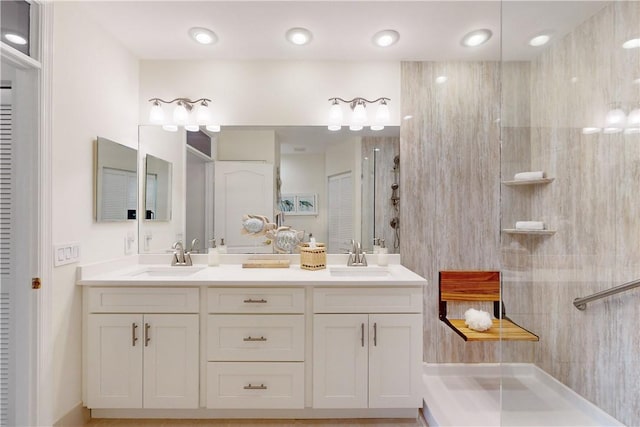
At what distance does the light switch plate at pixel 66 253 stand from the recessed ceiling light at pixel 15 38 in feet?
3.23

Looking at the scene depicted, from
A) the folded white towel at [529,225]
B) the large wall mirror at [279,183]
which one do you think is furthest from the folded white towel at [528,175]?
the large wall mirror at [279,183]

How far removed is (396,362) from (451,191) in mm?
1288

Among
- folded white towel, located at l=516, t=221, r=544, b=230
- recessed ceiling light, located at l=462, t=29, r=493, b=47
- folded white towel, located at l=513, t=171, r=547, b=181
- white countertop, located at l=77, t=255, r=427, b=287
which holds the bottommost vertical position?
white countertop, located at l=77, t=255, r=427, b=287

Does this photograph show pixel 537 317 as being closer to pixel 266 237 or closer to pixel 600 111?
pixel 600 111

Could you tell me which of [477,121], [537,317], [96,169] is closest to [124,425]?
[96,169]

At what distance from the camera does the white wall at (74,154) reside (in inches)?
65.3

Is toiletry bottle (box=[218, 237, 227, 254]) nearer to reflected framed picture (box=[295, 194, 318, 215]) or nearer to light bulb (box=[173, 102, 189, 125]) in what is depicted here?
reflected framed picture (box=[295, 194, 318, 215])

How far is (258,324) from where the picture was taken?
1804 mm

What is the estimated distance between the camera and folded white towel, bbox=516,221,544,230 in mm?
1846

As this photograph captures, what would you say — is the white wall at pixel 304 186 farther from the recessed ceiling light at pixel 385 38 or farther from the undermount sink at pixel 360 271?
the recessed ceiling light at pixel 385 38

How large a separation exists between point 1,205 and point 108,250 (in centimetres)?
62

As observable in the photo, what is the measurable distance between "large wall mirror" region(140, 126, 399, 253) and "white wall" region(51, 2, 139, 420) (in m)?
0.44

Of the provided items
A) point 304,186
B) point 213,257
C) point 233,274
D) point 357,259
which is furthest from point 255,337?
point 304,186

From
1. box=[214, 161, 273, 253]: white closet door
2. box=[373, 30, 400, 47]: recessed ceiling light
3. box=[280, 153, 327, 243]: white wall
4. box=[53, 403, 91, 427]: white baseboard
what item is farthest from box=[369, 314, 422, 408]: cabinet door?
box=[373, 30, 400, 47]: recessed ceiling light
